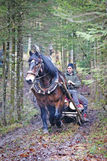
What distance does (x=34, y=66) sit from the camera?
7.94m

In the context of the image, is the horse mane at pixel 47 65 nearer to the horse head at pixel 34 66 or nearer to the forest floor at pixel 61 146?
the horse head at pixel 34 66

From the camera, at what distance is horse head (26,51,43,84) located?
7625 millimetres

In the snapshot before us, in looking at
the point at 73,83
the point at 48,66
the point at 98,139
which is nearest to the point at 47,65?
the point at 48,66

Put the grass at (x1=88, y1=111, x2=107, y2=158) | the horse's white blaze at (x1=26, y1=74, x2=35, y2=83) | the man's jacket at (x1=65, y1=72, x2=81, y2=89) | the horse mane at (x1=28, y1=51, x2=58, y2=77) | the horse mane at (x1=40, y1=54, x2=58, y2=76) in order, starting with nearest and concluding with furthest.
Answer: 1. the grass at (x1=88, y1=111, x2=107, y2=158)
2. the horse's white blaze at (x1=26, y1=74, x2=35, y2=83)
3. the horse mane at (x1=28, y1=51, x2=58, y2=77)
4. the horse mane at (x1=40, y1=54, x2=58, y2=76)
5. the man's jacket at (x1=65, y1=72, x2=81, y2=89)

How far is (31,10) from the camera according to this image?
12305 millimetres

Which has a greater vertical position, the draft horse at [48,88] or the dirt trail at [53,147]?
the draft horse at [48,88]

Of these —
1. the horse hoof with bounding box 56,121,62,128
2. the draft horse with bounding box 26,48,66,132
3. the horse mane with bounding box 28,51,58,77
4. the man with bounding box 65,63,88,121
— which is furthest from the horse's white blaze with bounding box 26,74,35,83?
the man with bounding box 65,63,88,121

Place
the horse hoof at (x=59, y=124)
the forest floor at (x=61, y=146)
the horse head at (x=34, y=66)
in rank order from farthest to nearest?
the horse hoof at (x=59, y=124) → the horse head at (x=34, y=66) → the forest floor at (x=61, y=146)

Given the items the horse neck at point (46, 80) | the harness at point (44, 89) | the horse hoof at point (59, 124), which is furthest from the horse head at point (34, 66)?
the horse hoof at point (59, 124)

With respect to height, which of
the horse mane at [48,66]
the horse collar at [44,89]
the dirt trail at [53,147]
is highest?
the horse mane at [48,66]

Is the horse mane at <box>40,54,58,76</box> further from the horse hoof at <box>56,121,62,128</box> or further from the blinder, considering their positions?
the horse hoof at <box>56,121,62,128</box>

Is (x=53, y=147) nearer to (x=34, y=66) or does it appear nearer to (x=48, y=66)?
(x=34, y=66)

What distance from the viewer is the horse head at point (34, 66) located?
7.62m

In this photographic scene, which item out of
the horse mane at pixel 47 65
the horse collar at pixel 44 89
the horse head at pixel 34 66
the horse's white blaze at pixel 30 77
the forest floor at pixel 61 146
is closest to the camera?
the forest floor at pixel 61 146
